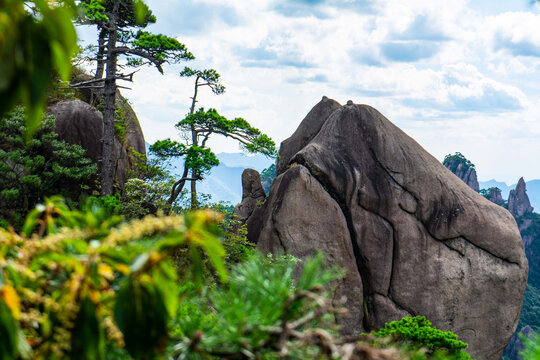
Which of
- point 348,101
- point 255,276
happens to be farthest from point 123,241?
point 348,101

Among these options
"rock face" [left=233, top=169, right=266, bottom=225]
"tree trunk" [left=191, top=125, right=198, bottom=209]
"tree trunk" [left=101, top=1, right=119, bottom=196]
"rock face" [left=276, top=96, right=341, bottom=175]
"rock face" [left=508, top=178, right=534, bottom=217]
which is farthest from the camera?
"rock face" [left=508, top=178, right=534, bottom=217]

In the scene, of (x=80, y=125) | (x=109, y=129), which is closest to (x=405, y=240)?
(x=109, y=129)

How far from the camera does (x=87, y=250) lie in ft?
4.21

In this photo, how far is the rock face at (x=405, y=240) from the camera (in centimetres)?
1316

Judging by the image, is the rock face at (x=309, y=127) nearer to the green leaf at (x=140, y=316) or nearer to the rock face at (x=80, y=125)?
the rock face at (x=80, y=125)

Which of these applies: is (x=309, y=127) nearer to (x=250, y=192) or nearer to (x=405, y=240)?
(x=250, y=192)

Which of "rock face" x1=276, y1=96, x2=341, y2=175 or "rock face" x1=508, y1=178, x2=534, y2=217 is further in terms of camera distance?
"rock face" x1=508, y1=178, x2=534, y2=217

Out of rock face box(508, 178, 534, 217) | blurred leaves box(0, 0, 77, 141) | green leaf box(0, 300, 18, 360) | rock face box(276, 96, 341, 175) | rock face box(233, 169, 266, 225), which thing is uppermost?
rock face box(276, 96, 341, 175)

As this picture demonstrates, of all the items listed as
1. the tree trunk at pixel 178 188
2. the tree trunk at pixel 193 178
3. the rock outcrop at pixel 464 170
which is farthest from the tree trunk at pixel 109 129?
the rock outcrop at pixel 464 170

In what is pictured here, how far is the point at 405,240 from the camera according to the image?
13.7 meters

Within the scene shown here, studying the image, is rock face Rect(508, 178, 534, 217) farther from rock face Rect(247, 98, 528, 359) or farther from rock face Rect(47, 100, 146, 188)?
rock face Rect(47, 100, 146, 188)

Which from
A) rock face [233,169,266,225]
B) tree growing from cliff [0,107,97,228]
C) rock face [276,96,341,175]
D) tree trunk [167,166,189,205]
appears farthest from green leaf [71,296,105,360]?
rock face [276,96,341,175]

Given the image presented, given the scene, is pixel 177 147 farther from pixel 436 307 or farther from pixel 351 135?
pixel 436 307

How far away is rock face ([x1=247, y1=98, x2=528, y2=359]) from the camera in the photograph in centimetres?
1316
